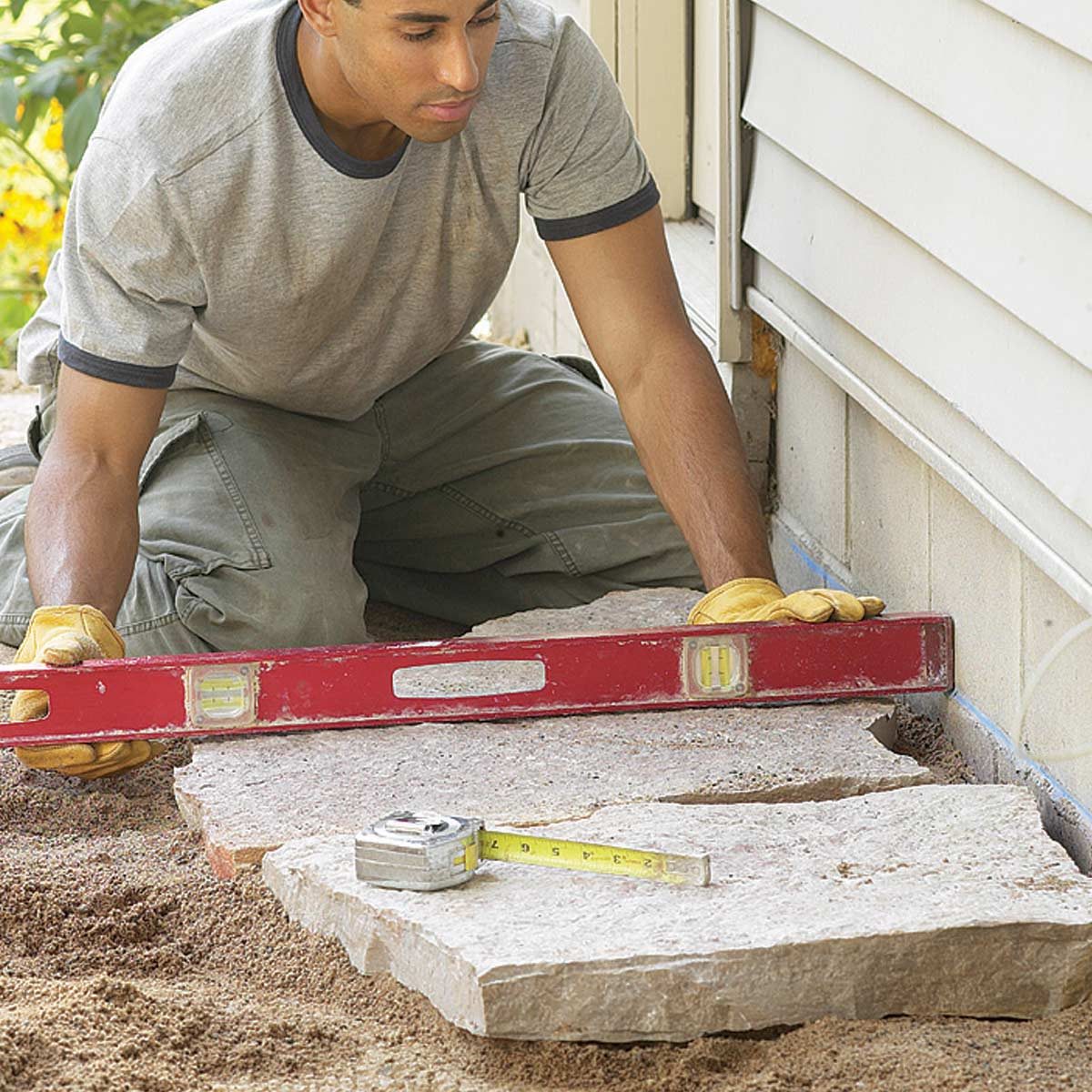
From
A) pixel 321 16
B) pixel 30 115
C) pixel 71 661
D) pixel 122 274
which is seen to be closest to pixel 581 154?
pixel 321 16

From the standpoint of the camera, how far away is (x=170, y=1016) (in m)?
1.86

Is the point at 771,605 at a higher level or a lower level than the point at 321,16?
lower

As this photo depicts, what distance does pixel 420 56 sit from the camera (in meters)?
2.49

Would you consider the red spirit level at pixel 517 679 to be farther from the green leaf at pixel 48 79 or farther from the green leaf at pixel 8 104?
the green leaf at pixel 48 79

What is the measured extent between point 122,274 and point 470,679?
0.83 m

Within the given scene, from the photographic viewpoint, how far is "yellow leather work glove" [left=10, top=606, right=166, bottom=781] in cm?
248

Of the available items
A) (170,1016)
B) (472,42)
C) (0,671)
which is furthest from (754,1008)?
(472,42)

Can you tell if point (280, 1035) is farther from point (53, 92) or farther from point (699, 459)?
point (53, 92)

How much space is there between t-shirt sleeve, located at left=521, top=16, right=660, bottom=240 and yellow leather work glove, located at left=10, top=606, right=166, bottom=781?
1.04 meters

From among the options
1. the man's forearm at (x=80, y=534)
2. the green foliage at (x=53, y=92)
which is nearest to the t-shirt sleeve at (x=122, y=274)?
the man's forearm at (x=80, y=534)

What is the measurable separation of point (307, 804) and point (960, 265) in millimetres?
1132

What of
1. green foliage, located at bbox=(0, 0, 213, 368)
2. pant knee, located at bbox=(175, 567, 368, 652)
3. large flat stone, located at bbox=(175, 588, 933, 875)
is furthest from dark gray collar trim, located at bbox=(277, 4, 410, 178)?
green foliage, located at bbox=(0, 0, 213, 368)

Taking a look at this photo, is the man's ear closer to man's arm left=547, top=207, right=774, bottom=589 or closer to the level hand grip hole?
man's arm left=547, top=207, right=774, bottom=589

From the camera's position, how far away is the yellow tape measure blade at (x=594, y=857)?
198cm
